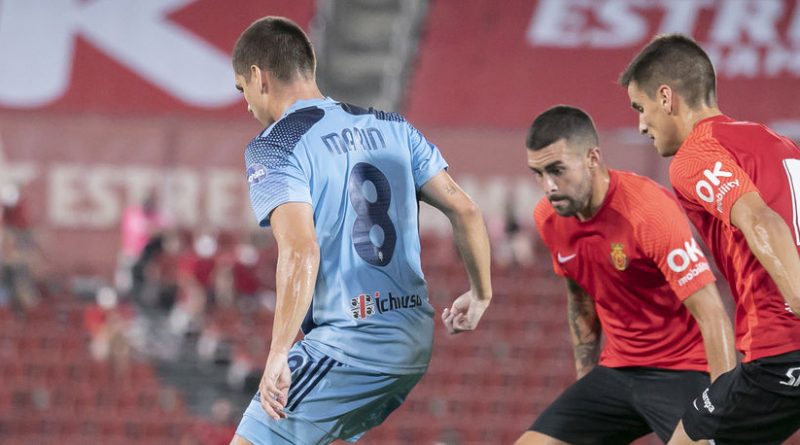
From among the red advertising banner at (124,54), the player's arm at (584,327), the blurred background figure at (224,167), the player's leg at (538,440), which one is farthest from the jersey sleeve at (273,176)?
the red advertising banner at (124,54)

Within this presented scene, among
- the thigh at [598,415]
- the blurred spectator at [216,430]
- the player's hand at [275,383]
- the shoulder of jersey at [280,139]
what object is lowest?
the thigh at [598,415]

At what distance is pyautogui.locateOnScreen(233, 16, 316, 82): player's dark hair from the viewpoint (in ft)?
14.2

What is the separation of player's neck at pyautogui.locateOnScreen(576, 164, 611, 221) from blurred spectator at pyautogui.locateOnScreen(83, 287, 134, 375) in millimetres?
10498

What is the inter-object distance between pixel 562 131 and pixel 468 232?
0.95 m

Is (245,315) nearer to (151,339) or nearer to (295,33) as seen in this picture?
(151,339)

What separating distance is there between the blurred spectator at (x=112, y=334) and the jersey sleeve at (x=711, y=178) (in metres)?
11.5

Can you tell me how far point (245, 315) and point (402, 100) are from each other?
5903 millimetres

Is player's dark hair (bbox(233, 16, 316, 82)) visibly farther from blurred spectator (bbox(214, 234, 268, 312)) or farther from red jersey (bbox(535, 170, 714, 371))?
blurred spectator (bbox(214, 234, 268, 312))

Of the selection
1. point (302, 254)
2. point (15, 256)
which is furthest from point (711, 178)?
point (15, 256)

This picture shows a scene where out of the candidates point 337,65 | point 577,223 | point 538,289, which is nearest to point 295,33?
point 577,223

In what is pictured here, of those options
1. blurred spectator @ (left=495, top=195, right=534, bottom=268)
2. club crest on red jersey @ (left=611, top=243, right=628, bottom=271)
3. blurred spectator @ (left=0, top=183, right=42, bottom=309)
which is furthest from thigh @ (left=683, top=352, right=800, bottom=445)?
blurred spectator @ (left=0, top=183, right=42, bottom=309)

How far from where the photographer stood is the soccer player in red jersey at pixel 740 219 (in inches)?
158

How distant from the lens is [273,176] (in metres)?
4.11

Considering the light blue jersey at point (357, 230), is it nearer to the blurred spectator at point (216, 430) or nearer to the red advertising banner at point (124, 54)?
the blurred spectator at point (216, 430)
